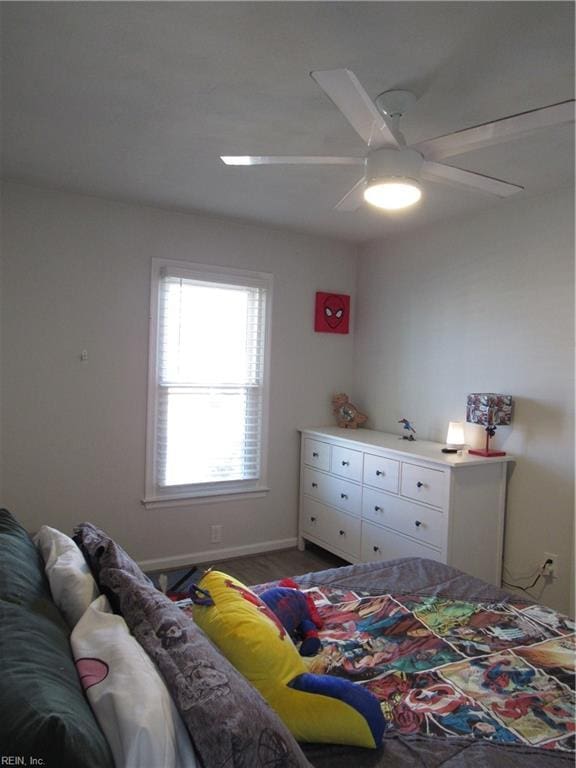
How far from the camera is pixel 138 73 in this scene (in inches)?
76.6

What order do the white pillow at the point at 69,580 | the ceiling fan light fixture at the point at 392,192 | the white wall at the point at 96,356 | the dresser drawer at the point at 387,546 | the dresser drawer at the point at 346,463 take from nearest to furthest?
the white pillow at the point at 69,580 → the ceiling fan light fixture at the point at 392,192 → the dresser drawer at the point at 387,546 → the white wall at the point at 96,356 → the dresser drawer at the point at 346,463

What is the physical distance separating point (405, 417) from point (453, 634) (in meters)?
2.37

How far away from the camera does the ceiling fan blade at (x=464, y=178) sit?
1975 mm

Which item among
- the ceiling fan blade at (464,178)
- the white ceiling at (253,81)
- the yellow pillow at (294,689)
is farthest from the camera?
the ceiling fan blade at (464,178)

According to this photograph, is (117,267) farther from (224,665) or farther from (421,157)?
(224,665)

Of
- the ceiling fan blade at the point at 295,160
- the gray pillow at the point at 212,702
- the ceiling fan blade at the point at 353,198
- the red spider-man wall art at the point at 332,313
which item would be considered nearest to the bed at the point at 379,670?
the gray pillow at the point at 212,702

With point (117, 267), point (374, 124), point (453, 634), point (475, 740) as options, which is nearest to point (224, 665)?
point (475, 740)

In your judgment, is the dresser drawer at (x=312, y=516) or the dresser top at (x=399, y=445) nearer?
the dresser top at (x=399, y=445)

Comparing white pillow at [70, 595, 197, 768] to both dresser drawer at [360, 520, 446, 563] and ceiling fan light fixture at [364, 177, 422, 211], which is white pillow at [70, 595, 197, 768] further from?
dresser drawer at [360, 520, 446, 563]

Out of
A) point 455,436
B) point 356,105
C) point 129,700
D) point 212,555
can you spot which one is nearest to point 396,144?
point 356,105

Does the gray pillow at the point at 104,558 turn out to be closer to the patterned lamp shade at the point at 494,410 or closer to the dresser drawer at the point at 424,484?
the dresser drawer at the point at 424,484

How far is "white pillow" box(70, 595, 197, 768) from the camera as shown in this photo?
2.98 feet

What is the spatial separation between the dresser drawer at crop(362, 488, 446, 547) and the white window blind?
41.3 inches

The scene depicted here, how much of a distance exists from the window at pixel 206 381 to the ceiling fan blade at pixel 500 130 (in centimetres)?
227
